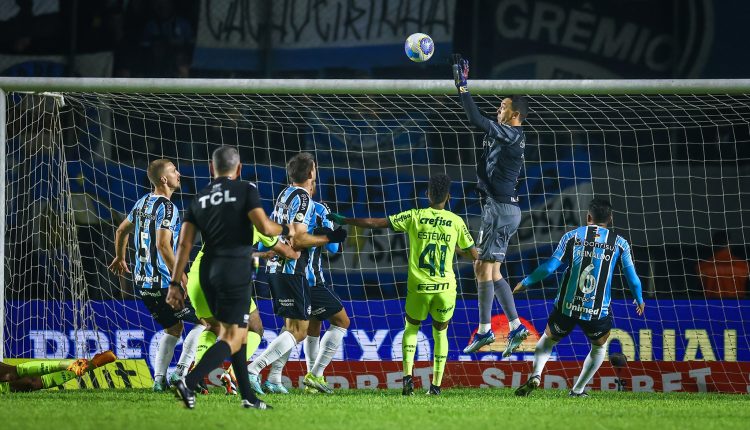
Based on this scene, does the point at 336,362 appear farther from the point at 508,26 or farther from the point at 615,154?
the point at 508,26

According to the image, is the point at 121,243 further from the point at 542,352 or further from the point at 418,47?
the point at 542,352

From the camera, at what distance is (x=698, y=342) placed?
11.1 m

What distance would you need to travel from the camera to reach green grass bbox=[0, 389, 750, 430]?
698 centimetres

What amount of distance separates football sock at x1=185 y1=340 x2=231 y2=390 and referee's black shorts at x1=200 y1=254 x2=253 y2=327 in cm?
23

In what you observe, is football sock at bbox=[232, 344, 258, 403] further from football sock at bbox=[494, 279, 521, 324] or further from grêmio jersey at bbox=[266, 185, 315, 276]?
football sock at bbox=[494, 279, 521, 324]

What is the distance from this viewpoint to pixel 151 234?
9.76m

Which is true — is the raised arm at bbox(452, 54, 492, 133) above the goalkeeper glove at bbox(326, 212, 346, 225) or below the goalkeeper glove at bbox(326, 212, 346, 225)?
above

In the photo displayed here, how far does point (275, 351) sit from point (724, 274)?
5.72m

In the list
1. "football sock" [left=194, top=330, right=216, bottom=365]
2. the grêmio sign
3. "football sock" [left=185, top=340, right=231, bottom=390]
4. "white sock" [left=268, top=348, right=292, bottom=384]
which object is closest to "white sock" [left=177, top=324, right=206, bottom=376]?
"football sock" [left=194, top=330, right=216, bottom=365]

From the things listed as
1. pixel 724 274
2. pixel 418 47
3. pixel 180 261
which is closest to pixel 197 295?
pixel 180 261

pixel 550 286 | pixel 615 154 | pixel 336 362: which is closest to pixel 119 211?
pixel 336 362

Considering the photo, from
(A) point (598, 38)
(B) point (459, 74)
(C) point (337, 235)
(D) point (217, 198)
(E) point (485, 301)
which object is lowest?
(E) point (485, 301)

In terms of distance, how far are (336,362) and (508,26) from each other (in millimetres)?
6336

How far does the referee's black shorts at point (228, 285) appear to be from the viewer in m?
7.48
